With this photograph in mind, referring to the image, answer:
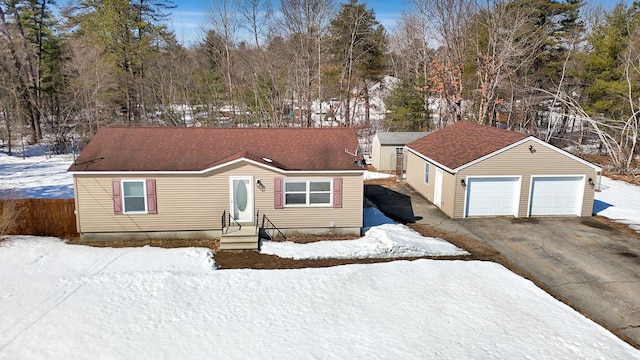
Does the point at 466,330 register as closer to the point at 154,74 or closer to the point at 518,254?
the point at 518,254

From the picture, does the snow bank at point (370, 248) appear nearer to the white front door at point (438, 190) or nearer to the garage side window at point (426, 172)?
the white front door at point (438, 190)

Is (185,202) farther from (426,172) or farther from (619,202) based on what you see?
(619,202)

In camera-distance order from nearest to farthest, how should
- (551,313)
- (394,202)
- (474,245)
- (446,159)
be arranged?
(551,313)
(474,245)
(446,159)
(394,202)

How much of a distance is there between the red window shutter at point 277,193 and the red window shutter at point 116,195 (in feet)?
17.1

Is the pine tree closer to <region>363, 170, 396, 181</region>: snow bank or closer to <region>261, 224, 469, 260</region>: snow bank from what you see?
<region>363, 170, 396, 181</region>: snow bank

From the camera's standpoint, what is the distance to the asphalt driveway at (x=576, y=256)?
10.3 metres

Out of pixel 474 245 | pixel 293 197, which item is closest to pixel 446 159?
pixel 474 245

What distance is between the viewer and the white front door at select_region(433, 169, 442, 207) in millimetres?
19250

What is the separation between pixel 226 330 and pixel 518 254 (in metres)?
9.73

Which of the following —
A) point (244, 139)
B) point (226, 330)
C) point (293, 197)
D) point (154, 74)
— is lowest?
point (226, 330)

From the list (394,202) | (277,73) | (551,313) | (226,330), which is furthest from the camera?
(277,73)

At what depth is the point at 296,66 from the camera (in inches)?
1345

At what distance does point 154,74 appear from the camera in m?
37.3

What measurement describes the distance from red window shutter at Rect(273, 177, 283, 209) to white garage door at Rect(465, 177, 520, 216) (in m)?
8.21
